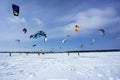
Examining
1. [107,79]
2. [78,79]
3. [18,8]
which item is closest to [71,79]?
[78,79]

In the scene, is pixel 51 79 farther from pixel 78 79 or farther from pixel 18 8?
pixel 18 8

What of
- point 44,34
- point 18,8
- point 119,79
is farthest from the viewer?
point 44,34

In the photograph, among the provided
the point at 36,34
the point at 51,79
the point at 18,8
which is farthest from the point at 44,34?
the point at 51,79

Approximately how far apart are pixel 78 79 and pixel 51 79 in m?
1.45

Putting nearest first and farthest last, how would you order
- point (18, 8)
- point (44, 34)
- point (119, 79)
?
point (119, 79)
point (18, 8)
point (44, 34)

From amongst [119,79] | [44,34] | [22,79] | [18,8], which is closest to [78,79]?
[119,79]

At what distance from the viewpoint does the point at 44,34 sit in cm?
2353

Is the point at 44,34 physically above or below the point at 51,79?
above

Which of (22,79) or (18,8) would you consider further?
(18,8)

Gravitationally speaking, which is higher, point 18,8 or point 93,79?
point 18,8

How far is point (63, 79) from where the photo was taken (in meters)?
7.95

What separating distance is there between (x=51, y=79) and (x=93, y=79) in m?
2.23

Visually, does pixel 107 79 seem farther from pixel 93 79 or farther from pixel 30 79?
pixel 30 79

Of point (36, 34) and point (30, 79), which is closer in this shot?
point (30, 79)
